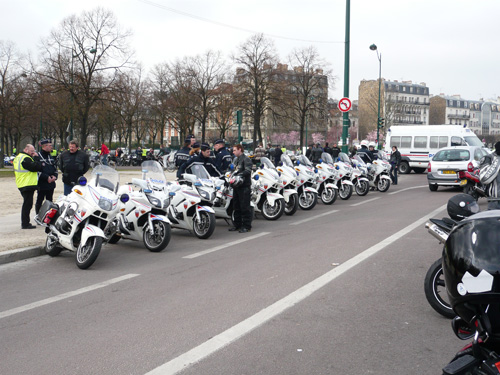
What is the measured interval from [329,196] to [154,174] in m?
7.43

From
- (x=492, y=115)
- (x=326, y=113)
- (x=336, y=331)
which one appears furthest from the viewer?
(x=492, y=115)

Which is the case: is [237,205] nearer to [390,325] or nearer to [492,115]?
[390,325]

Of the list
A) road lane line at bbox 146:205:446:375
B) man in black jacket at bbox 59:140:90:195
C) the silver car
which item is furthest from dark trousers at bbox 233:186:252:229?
the silver car

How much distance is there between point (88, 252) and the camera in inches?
290

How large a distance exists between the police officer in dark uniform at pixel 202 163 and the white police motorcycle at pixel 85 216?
8.82ft

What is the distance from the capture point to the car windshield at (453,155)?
19547 mm

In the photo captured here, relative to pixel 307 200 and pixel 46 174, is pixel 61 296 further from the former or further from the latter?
pixel 307 200

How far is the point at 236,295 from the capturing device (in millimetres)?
5797

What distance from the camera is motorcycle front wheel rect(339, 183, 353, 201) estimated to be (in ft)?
54.9

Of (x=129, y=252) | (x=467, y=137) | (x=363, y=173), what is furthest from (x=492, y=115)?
(x=129, y=252)

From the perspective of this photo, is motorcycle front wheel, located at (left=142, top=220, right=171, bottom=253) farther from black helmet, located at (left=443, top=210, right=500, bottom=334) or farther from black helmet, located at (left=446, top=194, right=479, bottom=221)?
black helmet, located at (left=443, top=210, right=500, bottom=334)

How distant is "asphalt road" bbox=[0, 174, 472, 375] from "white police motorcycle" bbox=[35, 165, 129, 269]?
0.99ft

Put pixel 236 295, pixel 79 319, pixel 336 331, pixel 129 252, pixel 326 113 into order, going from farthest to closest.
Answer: pixel 326 113 < pixel 129 252 < pixel 236 295 < pixel 79 319 < pixel 336 331

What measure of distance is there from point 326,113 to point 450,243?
174 ft
